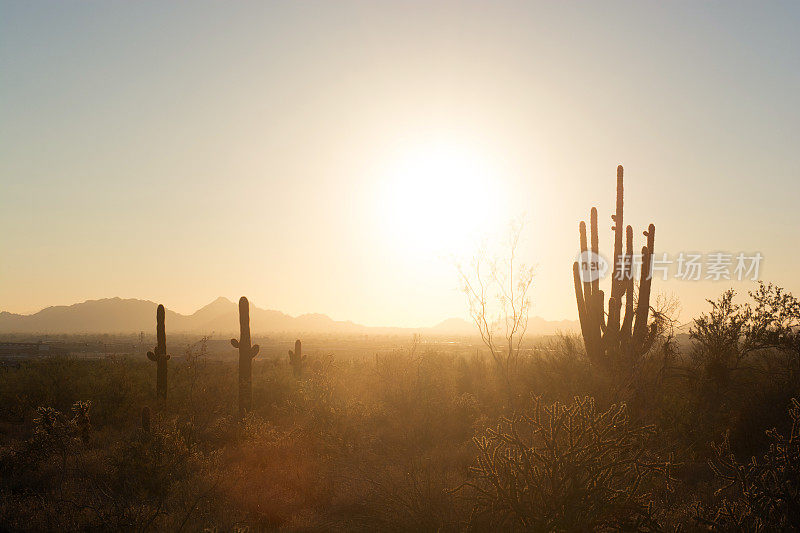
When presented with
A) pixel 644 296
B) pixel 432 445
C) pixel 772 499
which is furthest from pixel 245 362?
pixel 772 499

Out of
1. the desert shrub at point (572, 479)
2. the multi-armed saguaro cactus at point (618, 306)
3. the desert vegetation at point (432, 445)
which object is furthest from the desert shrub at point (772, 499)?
the multi-armed saguaro cactus at point (618, 306)

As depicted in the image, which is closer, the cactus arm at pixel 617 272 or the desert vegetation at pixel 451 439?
the desert vegetation at pixel 451 439

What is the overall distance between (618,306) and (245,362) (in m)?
11.9

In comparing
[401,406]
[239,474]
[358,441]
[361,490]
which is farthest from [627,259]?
[239,474]

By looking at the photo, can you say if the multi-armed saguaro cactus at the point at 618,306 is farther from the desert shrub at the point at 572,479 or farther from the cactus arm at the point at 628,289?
the desert shrub at the point at 572,479

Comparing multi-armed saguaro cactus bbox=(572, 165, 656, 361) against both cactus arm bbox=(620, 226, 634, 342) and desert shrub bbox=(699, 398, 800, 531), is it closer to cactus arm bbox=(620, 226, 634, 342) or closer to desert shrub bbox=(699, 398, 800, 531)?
cactus arm bbox=(620, 226, 634, 342)

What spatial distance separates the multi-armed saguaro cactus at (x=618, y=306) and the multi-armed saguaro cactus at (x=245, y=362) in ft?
35.4

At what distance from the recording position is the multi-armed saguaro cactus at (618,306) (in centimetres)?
1570

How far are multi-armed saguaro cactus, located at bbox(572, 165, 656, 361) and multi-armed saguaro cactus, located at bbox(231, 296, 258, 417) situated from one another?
10780mm

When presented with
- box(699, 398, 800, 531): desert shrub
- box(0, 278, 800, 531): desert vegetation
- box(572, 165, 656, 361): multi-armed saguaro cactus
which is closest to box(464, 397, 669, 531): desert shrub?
box(0, 278, 800, 531): desert vegetation

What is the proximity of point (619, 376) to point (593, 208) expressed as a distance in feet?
22.2

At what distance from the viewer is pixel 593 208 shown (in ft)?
59.1

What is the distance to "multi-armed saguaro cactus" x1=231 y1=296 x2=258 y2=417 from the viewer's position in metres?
14.8

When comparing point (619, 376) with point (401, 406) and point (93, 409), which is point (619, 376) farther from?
point (93, 409)
